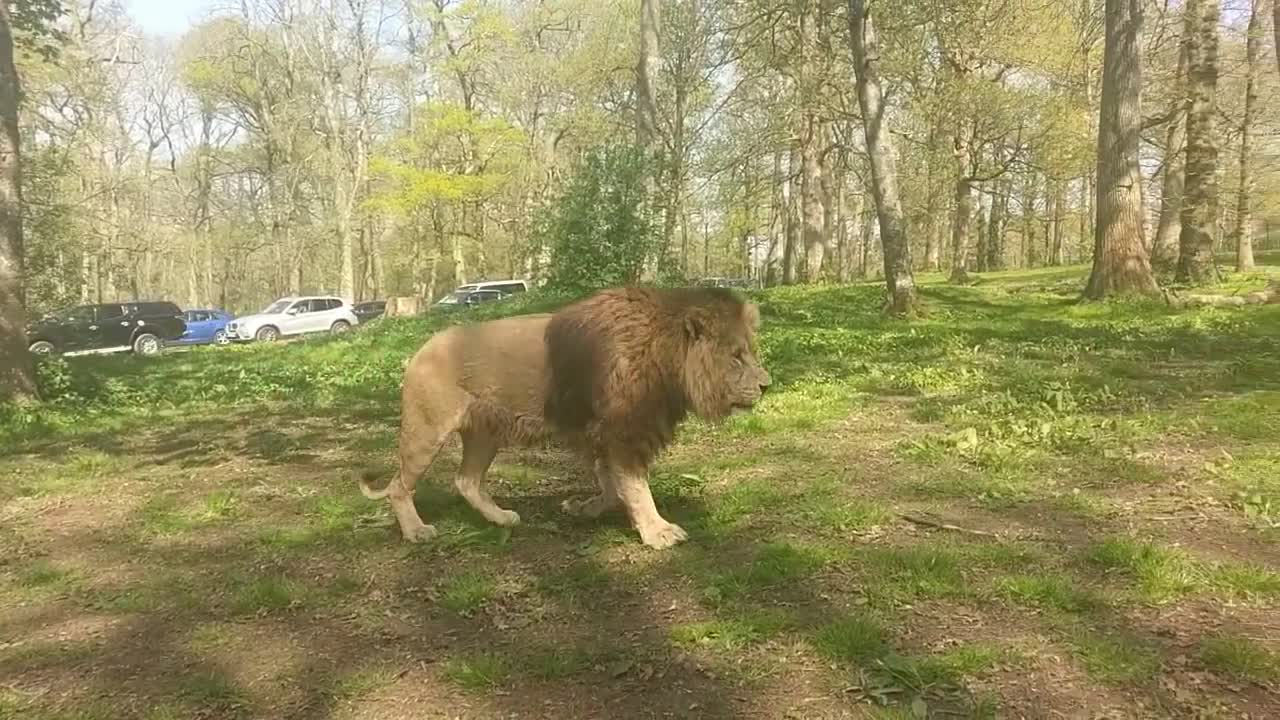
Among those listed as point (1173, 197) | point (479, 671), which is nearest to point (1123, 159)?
point (1173, 197)

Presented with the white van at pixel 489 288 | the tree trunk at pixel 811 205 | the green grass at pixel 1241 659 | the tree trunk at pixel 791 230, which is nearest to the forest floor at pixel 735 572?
the green grass at pixel 1241 659

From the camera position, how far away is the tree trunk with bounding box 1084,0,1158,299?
12.7 metres

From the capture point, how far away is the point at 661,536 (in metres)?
4.69

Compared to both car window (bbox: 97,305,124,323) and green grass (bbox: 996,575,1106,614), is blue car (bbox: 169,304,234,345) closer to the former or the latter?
car window (bbox: 97,305,124,323)

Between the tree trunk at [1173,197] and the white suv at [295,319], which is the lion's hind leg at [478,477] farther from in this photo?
the white suv at [295,319]

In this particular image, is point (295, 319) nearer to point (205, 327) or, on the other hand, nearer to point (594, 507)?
point (205, 327)

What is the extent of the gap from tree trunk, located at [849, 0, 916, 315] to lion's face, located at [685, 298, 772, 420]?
9652mm

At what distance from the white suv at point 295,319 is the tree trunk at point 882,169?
24.3 m

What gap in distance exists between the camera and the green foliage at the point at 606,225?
18.1 m

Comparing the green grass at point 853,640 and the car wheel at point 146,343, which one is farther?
the car wheel at point 146,343

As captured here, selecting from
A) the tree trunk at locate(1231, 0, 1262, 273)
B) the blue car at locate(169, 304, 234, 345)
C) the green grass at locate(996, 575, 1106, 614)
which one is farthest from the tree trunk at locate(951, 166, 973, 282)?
the blue car at locate(169, 304, 234, 345)

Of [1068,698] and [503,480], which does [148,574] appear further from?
[1068,698]

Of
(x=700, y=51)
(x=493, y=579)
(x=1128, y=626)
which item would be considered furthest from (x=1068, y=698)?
(x=700, y=51)

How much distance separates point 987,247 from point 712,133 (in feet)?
45.8
